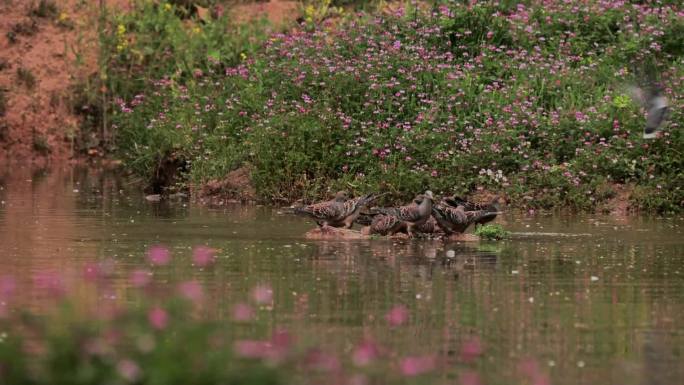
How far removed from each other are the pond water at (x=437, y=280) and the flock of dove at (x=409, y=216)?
11.9 inches

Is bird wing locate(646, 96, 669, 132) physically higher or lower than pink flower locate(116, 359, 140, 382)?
higher

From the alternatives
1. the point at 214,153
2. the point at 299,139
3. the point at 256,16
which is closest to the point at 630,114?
the point at 299,139

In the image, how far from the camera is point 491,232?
1842cm

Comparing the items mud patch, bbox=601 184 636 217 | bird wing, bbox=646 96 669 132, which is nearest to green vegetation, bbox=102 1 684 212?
mud patch, bbox=601 184 636 217

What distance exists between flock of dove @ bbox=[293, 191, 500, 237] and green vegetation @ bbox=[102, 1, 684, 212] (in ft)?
11.6

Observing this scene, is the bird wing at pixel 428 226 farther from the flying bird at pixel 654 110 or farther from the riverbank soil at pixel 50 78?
the riverbank soil at pixel 50 78

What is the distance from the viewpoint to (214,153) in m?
25.6

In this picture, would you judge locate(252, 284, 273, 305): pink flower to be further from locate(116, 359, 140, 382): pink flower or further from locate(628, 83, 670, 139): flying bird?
locate(628, 83, 670, 139): flying bird

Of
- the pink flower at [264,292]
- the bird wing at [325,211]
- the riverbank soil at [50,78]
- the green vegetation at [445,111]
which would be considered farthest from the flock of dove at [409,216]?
the riverbank soil at [50,78]

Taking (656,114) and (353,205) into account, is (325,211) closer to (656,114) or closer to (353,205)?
(353,205)

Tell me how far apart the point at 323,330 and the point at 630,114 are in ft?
41.4

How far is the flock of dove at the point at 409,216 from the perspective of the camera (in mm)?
18422

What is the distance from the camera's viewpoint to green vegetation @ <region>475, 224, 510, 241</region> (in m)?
18.4

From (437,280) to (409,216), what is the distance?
374cm
